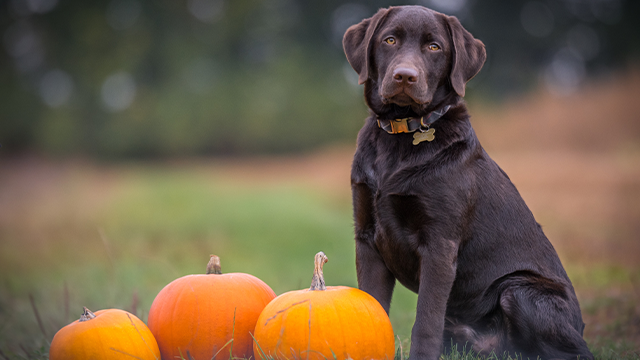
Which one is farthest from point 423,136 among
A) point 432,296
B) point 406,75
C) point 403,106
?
point 432,296

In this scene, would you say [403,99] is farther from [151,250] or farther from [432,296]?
[151,250]

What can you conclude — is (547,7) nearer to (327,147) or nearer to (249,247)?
(327,147)

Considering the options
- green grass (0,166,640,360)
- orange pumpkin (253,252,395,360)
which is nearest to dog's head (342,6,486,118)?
orange pumpkin (253,252,395,360)

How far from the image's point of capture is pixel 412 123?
2451 millimetres

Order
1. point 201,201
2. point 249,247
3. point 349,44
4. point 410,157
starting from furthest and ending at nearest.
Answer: point 201,201 → point 249,247 → point 349,44 → point 410,157

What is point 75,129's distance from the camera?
623 inches

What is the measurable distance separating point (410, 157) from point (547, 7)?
16.3m

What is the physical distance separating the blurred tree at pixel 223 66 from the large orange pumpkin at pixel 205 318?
11.5 meters

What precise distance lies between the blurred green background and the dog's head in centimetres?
52

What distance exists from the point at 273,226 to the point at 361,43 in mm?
6571

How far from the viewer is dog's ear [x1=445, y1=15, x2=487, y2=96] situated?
247cm

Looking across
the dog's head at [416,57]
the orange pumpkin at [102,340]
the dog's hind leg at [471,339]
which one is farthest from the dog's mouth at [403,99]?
the orange pumpkin at [102,340]

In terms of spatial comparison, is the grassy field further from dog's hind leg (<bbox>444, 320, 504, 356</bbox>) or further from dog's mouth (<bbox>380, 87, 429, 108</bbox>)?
dog's mouth (<bbox>380, 87, 429, 108</bbox>)

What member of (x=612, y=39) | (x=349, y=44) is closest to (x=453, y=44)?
(x=349, y=44)
